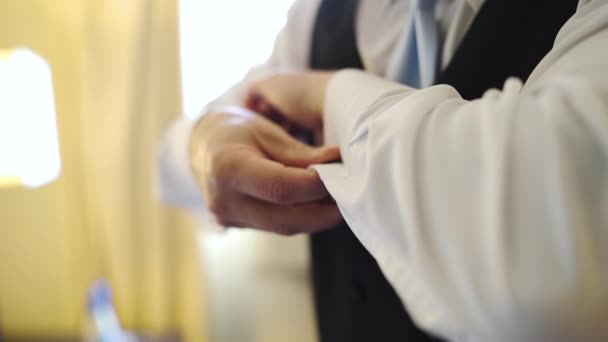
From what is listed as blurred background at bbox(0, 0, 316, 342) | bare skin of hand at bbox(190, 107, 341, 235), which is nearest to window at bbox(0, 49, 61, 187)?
blurred background at bbox(0, 0, 316, 342)

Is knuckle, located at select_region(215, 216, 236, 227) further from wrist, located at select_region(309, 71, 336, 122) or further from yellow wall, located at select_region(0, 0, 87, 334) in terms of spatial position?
yellow wall, located at select_region(0, 0, 87, 334)

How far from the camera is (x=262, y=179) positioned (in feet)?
0.97

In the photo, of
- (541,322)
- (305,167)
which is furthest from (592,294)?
(305,167)

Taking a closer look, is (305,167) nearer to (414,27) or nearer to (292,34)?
(414,27)

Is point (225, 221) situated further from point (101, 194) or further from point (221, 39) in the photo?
point (101, 194)

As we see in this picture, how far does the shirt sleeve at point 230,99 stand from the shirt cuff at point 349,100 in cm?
19

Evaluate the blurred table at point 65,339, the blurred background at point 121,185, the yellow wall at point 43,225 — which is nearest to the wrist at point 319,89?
the blurred background at point 121,185

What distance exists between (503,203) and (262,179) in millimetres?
164

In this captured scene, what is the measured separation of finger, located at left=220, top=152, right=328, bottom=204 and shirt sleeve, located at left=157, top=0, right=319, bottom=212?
0.19 m

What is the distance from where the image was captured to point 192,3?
2.64 feet

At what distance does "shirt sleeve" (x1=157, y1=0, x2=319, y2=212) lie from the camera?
52cm

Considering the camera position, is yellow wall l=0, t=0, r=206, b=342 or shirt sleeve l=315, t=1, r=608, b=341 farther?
yellow wall l=0, t=0, r=206, b=342

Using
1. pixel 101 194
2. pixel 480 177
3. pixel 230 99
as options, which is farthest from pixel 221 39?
pixel 480 177

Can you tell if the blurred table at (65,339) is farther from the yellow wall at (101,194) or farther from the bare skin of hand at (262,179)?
the bare skin of hand at (262,179)
